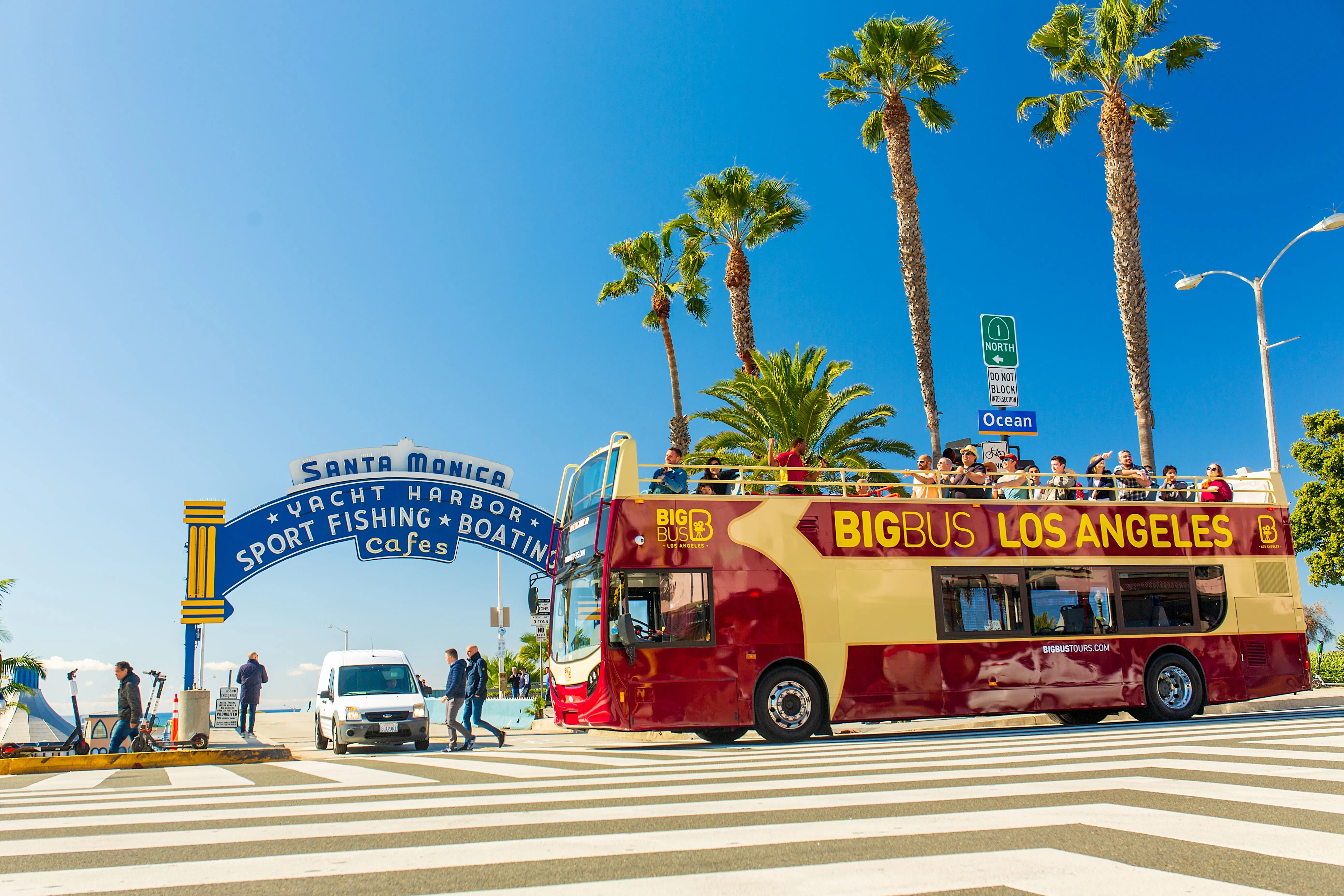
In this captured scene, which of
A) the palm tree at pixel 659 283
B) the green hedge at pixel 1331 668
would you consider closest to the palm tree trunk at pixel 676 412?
the palm tree at pixel 659 283

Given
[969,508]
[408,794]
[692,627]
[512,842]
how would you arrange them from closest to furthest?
1. [512,842]
2. [408,794]
3. [692,627]
4. [969,508]

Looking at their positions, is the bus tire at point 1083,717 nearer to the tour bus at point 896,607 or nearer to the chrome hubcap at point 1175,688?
the tour bus at point 896,607

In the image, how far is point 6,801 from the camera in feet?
25.0

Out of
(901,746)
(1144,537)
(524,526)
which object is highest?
(524,526)

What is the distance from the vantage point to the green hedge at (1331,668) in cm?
3191

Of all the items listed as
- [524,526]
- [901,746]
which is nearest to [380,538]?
[524,526]

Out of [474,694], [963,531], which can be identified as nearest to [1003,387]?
[963,531]

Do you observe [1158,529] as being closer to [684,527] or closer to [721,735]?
[721,735]

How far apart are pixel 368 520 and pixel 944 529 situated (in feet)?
53.7

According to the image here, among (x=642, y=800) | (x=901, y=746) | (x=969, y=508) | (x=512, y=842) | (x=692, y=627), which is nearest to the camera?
(x=512, y=842)

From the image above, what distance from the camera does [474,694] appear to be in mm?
15758

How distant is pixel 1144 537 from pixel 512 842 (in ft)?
44.6

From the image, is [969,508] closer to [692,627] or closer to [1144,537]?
[1144,537]

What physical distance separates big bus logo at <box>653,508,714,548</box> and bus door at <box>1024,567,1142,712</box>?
17.1 feet
